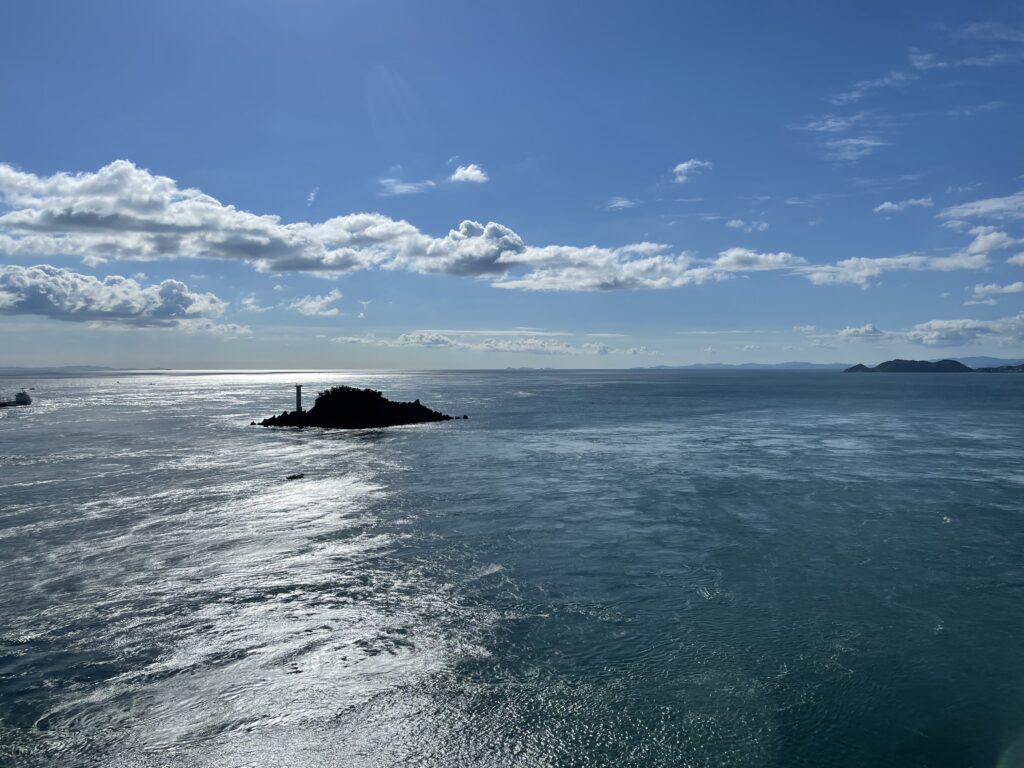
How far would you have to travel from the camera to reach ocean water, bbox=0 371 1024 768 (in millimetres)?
13578

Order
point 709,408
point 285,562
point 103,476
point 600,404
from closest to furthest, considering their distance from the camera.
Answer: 1. point 285,562
2. point 103,476
3. point 709,408
4. point 600,404

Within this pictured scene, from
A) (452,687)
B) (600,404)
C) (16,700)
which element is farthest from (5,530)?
(600,404)

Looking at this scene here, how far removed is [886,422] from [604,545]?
A: 73.0m

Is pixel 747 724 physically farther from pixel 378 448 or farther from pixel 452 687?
pixel 378 448

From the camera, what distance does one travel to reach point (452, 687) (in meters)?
15.4

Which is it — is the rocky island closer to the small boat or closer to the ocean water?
the ocean water

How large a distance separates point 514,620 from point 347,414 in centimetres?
6746

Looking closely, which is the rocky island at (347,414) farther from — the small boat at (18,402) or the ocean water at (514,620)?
the small boat at (18,402)

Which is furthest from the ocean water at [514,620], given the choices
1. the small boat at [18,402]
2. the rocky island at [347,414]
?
the small boat at [18,402]

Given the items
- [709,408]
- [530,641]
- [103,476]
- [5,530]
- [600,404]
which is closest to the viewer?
[530,641]

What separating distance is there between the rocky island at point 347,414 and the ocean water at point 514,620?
3795cm

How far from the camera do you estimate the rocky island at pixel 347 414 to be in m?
82.4

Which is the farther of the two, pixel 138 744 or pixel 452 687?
pixel 452 687

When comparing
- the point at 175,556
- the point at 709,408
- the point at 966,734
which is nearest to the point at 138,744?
the point at 175,556
